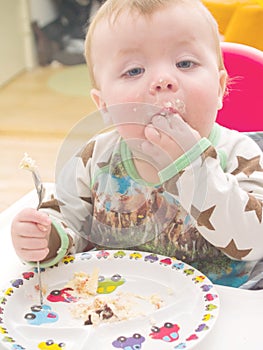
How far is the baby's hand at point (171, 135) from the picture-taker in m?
0.67

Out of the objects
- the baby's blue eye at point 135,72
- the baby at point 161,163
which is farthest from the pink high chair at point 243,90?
the baby's blue eye at point 135,72

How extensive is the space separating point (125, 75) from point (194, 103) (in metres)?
0.09

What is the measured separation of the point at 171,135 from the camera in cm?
67

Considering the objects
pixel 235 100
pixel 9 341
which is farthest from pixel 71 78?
pixel 9 341

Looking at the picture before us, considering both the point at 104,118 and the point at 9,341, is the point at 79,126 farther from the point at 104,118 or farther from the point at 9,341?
the point at 9,341

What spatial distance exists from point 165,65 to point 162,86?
0.03 meters

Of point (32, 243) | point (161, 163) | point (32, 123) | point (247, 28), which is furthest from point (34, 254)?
point (32, 123)

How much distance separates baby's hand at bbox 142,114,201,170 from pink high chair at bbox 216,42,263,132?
0.34 metres

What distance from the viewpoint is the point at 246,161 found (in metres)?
0.78

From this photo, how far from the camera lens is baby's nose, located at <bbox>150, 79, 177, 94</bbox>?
67 centimetres

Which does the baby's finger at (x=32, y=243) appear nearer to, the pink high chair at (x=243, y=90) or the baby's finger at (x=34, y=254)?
the baby's finger at (x=34, y=254)

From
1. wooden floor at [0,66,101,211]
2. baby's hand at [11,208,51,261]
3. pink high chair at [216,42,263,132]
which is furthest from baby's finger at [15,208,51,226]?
wooden floor at [0,66,101,211]

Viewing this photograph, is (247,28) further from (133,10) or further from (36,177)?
(36,177)

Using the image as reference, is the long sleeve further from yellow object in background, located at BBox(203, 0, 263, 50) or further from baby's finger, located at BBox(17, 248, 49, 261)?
yellow object in background, located at BBox(203, 0, 263, 50)
